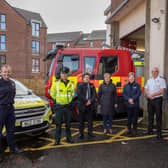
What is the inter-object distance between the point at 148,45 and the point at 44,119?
14.3 ft

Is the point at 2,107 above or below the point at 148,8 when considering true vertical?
below

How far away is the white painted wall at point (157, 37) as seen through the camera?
6738mm

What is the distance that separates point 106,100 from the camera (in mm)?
6105

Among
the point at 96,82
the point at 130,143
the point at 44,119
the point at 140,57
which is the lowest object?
the point at 130,143

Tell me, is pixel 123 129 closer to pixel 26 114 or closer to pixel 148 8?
pixel 26 114

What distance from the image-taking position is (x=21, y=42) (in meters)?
36.8

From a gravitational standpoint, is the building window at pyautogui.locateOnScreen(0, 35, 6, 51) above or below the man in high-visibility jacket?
above

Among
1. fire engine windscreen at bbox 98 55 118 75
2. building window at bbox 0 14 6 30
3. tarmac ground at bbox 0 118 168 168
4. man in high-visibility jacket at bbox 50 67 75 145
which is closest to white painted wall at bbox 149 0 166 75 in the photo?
fire engine windscreen at bbox 98 55 118 75

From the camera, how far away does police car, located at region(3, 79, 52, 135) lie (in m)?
4.92

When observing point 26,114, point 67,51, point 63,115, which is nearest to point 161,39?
point 67,51

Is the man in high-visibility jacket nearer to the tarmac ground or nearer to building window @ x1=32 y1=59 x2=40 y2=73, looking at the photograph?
the tarmac ground

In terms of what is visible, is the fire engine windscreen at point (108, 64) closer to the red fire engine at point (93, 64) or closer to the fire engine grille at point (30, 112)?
the red fire engine at point (93, 64)

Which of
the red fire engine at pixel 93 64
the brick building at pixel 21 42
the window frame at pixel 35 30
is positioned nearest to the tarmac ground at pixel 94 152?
the red fire engine at pixel 93 64

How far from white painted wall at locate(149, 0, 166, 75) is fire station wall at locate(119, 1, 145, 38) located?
2.74 meters
